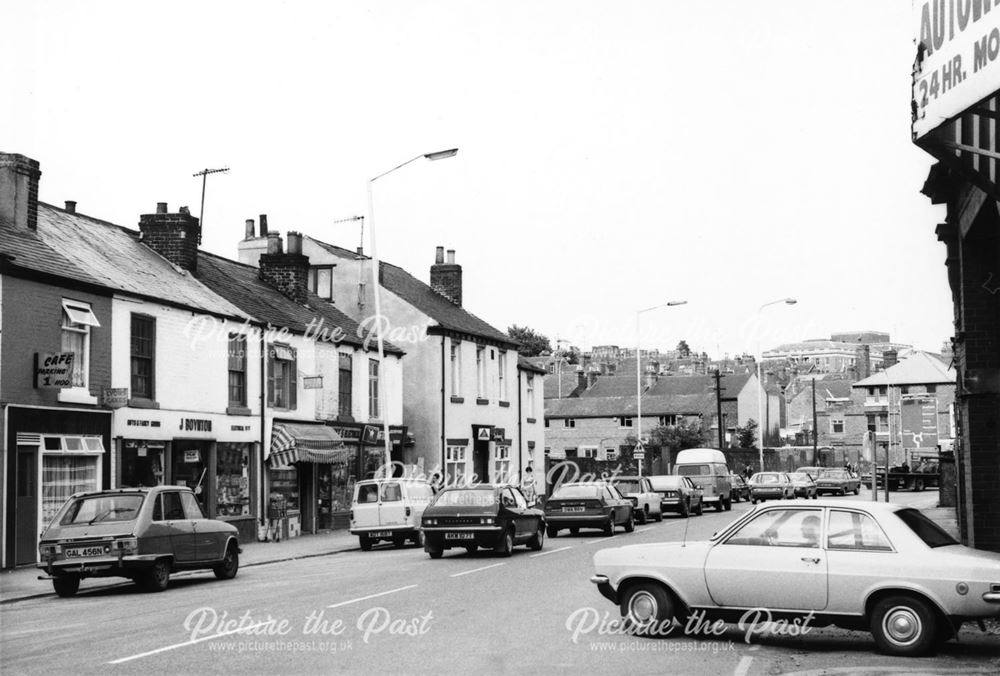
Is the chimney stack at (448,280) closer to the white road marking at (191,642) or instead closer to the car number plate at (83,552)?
the car number plate at (83,552)

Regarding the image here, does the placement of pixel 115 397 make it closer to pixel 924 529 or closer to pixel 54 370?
pixel 54 370

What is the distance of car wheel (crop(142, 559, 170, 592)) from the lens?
17.9 metres

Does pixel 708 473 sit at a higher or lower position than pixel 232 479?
lower

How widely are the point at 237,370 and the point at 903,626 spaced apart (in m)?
23.0

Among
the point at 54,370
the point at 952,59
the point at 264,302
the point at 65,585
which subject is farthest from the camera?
the point at 264,302

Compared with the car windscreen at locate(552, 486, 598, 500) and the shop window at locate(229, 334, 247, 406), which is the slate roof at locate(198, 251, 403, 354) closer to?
the shop window at locate(229, 334, 247, 406)

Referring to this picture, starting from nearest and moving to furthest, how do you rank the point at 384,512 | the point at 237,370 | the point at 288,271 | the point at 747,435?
1. the point at 384,512
2. the point at 237,370
3. the point at 288,271
4. the point at 747,435

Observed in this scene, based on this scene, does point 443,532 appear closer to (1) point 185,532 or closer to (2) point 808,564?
(1) point 185,532

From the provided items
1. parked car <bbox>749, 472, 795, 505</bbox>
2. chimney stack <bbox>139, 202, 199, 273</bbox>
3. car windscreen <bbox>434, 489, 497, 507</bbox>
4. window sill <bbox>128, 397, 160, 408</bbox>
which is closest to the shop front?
window sill <bbox>128, 397, 160, 408</bbox>

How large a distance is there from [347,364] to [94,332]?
41.9 feet

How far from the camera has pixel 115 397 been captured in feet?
81.8

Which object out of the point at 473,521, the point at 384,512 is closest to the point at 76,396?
the point at 384,512

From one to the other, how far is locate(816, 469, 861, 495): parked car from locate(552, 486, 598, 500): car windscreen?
30.7 meters

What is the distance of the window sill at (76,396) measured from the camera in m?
23.7
